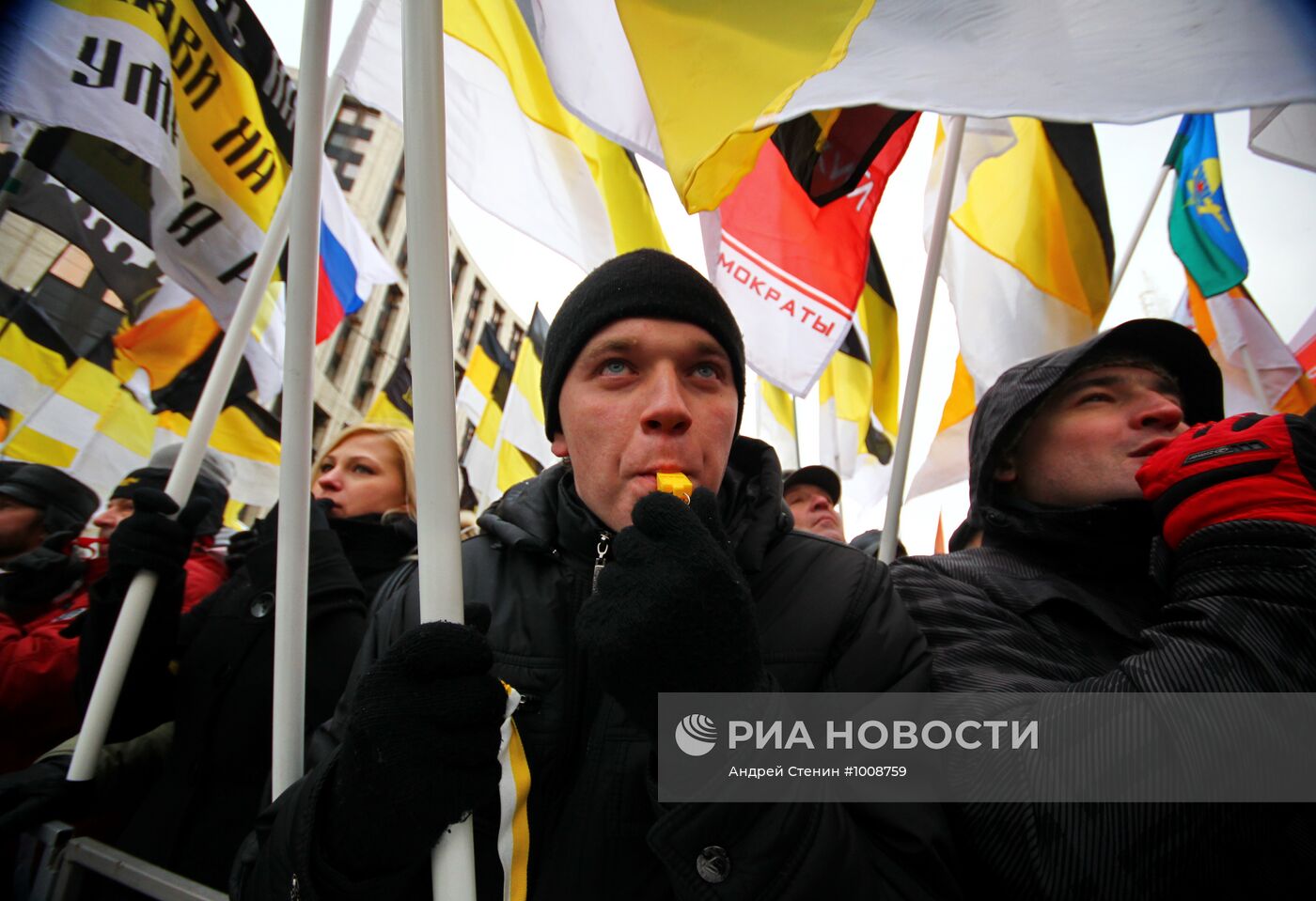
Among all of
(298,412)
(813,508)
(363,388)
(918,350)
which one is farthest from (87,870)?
(363,388)

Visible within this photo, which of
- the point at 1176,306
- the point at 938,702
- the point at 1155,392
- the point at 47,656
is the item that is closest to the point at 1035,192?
the point at 1155,392

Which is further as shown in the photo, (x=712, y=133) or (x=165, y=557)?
(x=165, y=557)

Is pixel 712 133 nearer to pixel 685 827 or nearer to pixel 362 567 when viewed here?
pixel 685 827

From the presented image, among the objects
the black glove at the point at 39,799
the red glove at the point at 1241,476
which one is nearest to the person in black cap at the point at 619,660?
the red glove at the point at 1241,476

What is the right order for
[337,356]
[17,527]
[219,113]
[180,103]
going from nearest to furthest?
[180,103] → [219,113] → [17,527] → [337,356]

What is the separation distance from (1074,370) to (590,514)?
1.36 m

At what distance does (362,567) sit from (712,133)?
2.08 meters

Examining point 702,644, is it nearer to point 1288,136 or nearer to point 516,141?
point 516,141

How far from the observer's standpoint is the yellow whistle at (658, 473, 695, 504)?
118 cm

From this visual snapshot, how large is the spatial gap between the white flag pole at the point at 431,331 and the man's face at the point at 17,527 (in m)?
3.60

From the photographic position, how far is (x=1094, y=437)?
5.62 feet

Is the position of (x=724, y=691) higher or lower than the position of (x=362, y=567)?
lower

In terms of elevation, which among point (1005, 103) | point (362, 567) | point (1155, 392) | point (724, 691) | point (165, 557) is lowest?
point (724, 691)

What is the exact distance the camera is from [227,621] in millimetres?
2203
